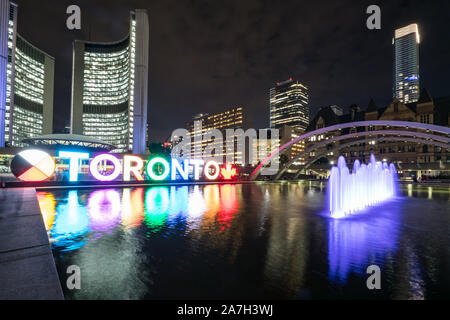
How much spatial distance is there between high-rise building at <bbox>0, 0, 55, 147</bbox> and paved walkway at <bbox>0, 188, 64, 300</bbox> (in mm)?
139029

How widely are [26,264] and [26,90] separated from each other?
18010 centimetres

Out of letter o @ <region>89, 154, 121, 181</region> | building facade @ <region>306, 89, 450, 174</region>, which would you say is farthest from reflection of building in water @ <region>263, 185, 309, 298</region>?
building facade @ <region>306, 89, 450, 174</region>

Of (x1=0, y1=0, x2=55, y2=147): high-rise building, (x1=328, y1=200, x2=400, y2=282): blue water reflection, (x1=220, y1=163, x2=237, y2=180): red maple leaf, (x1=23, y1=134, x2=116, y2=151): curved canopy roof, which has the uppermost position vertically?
(x1=0, y1=0, x2=55, y2=147): high-rise building

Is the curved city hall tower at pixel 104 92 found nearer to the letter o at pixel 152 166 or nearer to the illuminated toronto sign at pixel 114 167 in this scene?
the illuminated toronto sign at pixel 114 167

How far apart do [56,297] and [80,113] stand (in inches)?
6719

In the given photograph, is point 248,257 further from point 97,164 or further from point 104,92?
point 104,92

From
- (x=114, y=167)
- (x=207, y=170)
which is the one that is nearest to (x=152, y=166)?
(x=114, y=167)

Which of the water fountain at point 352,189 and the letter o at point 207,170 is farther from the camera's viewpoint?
the letter o at point 207,170

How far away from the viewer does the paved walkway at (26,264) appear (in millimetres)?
3357

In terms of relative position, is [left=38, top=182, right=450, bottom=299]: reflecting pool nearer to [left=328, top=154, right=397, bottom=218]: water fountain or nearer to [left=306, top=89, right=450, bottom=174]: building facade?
[left=328, top=154, right=397, bottom=218]: water fountain

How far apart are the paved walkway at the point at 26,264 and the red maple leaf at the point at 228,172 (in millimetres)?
33469

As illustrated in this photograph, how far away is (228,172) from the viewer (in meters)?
41.2

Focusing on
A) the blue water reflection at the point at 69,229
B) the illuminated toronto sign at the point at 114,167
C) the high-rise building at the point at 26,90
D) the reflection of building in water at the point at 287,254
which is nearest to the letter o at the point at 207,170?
the illuminated toronto sign at the point at 114,167

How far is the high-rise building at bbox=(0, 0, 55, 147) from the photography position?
109 meters
